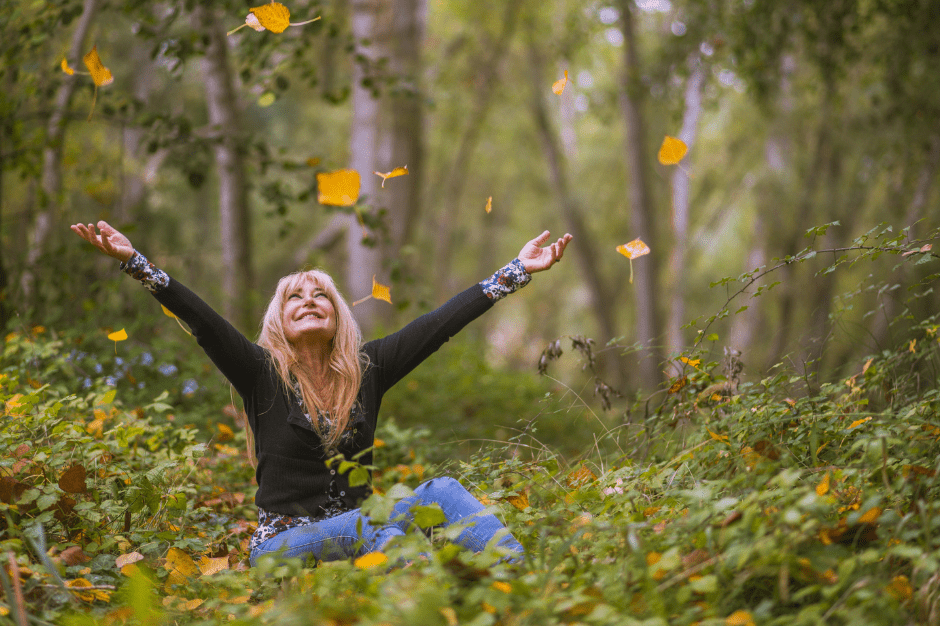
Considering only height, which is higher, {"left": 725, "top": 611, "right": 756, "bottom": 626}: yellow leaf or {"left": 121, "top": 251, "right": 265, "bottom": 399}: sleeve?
{"left": 121, "top": 251, "right": 265, "bottom": 399}: sleeve

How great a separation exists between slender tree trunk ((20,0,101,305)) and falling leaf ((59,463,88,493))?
2.58 meters

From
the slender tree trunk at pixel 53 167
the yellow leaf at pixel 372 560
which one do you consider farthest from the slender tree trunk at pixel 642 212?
the yellow leaf at pixel 372 560

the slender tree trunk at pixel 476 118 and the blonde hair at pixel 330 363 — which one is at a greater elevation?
the slender tree trunk at pixel 476 118

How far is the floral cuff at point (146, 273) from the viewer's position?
7.48 ft

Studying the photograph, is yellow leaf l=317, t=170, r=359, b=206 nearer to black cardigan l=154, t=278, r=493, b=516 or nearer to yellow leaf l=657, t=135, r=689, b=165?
black cardigan l=154, t=278, r=493, b=516

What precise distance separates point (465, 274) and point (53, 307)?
60.2ft

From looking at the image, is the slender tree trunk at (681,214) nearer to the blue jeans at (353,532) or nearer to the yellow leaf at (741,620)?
the blue jeans at (353,532)

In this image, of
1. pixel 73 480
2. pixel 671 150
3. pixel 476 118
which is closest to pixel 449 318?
pixel 671 150

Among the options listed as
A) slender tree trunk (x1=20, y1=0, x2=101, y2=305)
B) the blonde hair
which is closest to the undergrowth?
the blonde hair

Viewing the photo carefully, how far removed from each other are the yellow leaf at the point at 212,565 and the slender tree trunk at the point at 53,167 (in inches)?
114

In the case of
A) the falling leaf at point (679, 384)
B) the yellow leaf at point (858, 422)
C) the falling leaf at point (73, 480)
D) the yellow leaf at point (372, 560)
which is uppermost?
the falling leaf at point (73, 480)

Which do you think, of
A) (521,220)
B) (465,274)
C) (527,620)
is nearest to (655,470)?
(527,620)

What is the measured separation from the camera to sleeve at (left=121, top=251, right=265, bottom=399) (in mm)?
2289

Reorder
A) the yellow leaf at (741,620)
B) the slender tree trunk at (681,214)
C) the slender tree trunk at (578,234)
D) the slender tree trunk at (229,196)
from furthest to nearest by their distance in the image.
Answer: the slender tree trunk at (681,214)
the slender tree trunk at (578,234)
the slender tree trunk at (229,196)
the yellow leaf at (741,620)
